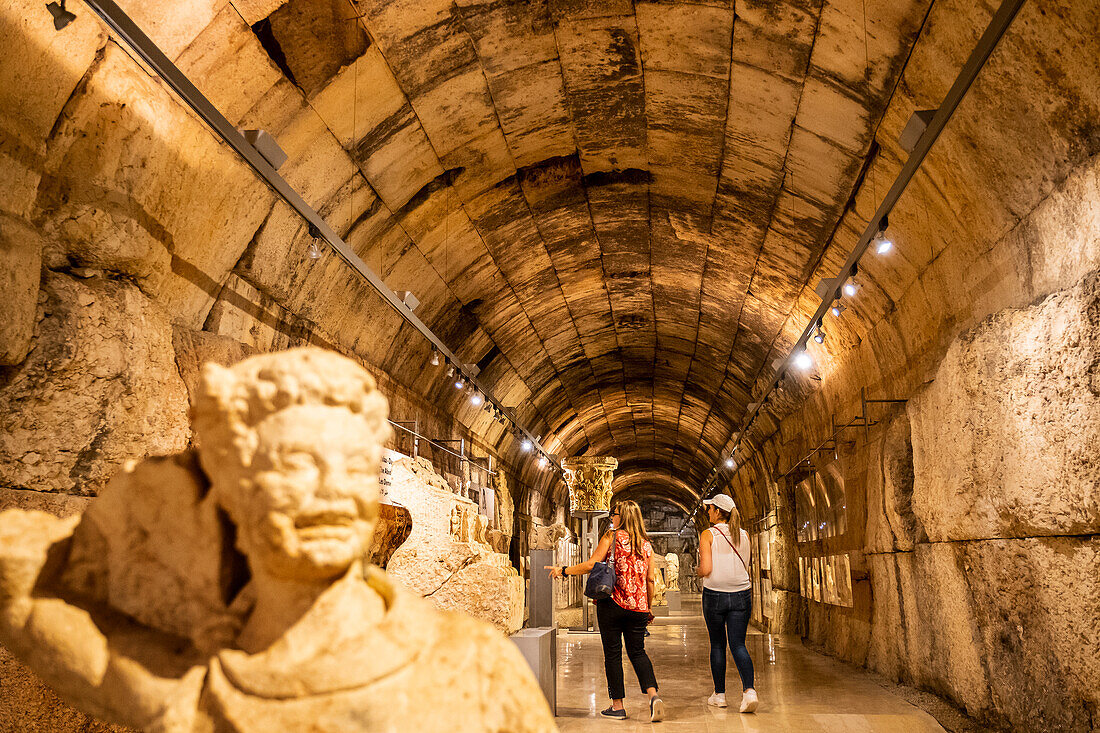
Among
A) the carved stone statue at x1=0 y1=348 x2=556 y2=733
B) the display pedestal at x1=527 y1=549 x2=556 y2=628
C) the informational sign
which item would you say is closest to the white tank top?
the display pedestal at x1=527 y1=549 x2=556 y2=628

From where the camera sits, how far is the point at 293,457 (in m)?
1.73

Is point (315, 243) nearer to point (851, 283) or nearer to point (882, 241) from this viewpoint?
point (882, 241)

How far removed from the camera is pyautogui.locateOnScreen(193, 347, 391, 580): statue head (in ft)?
5.67

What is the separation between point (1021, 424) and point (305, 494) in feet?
15.2

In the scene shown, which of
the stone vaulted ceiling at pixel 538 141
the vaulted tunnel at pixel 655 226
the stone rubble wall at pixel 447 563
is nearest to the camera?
the vaulted tunnel at pixel 655 226

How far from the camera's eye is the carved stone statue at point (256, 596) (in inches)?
68.5

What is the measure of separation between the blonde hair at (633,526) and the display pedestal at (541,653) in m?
0.88

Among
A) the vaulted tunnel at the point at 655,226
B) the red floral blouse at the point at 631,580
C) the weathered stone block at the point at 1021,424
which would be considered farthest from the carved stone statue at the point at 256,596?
the red floral blouse at the point at 631,580

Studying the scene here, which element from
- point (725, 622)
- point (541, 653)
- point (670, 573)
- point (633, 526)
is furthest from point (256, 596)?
point (670, 573)

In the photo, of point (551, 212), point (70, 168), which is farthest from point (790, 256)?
point (70, 168)

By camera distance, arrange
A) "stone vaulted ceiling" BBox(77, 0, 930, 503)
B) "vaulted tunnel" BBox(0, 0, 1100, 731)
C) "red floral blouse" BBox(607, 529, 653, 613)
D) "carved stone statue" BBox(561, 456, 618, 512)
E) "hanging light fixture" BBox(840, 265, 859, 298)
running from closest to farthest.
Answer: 1. "vaulted tunnel" BBox(0, 0, 1100, 731)
2. "stone vaulted ceiling" BBox(77, 0, 930, 503)
3. "red floral blouse" BBox(607, 529, 653, 613)
4. "hanging light fixture" BBox(840, 265, 859, 298)
5. "carved stone statue" BBox(561, 456, 618, 512)

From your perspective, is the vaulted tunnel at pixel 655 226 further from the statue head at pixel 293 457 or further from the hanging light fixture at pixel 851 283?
the statue head at pixel 293 457

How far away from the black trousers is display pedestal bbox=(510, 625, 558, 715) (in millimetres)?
410

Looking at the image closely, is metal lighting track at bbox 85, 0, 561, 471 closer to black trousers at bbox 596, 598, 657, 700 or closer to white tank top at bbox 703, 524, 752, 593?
black trousers at bbox 596, 598, 657, 700
